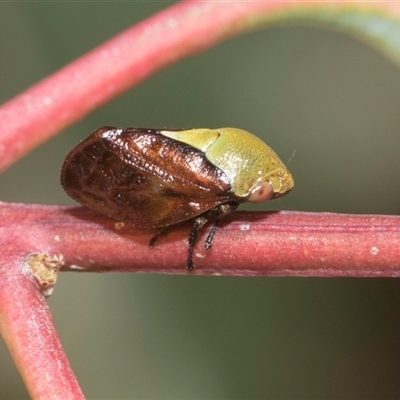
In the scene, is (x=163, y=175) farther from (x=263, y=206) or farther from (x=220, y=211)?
(x=263, y=206)

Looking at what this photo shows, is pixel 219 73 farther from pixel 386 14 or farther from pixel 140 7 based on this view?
pixel 386 14

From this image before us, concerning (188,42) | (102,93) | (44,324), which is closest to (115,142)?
(102,93)

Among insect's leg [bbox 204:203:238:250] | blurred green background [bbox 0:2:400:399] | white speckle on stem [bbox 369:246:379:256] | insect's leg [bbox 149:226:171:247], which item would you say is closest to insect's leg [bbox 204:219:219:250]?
insect's leg [bbox 204:203:238:250]

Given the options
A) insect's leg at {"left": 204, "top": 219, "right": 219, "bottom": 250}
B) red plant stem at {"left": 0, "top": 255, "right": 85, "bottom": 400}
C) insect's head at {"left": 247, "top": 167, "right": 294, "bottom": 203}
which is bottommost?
red plant stem at {"left": 0, "top": 255, "right": 85, "bottom": 400}

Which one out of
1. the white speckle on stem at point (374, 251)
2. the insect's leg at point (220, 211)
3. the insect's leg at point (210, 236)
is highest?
the insect's leg at point (220, 211)

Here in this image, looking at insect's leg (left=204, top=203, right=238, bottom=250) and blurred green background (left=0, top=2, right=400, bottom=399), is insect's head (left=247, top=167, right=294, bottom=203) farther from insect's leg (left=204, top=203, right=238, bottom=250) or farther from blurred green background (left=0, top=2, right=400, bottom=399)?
blurred green background (left=0, top=2, right=400, bottom=399)

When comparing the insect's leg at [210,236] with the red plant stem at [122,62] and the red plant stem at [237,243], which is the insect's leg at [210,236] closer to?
the red plant stem at [237,243]

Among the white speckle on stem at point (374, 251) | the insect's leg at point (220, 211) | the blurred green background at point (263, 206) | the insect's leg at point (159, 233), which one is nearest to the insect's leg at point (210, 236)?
the insect's leg at point (220, 211)
